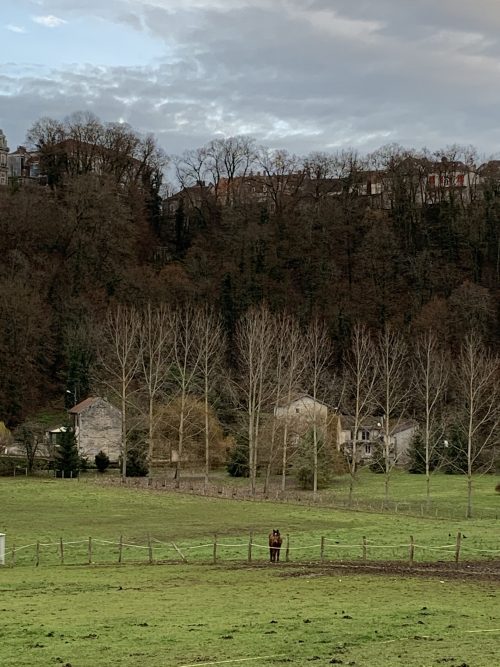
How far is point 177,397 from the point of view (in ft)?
330

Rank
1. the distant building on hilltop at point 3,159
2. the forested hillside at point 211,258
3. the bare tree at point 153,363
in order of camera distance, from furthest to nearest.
Answer: the distant building on hilltop at point 3,159
the forested hillside at point 211,258
the bare tree at point 153,363

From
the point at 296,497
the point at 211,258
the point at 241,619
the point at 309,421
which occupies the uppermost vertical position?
the point at 211,258

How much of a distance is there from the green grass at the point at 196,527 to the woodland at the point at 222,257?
40.6 meters

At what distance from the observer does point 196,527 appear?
5581 cm

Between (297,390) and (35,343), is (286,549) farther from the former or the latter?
(35,343)

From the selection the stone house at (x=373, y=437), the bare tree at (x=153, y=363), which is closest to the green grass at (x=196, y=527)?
the bare tree at (x=153, y=363)

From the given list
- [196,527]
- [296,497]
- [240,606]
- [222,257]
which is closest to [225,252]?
[222,257]

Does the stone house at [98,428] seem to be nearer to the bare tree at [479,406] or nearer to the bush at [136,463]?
the bush at [136,463]

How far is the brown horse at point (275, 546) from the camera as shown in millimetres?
40781

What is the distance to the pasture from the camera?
2347cm

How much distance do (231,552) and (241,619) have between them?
16401 millimetres

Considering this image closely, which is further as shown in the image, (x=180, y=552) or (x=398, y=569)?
(x=180, y=552)

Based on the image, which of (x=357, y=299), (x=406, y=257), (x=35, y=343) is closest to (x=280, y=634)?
(x=35, y=343)

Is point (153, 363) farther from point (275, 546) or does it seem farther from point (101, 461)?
point (275, 546)
